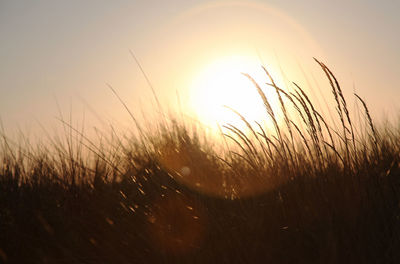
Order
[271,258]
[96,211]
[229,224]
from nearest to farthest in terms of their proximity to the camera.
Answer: [271,258] → [229,224] → [96,211]

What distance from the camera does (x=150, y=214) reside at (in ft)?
6.52

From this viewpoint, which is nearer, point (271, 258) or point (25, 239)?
point (271, 258)

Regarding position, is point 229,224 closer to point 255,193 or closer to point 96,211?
point 255,193

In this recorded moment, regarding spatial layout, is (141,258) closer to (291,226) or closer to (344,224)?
(291,226)

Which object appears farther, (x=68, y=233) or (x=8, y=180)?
(x=8, y=180)

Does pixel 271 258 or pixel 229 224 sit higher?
pixel 229 224

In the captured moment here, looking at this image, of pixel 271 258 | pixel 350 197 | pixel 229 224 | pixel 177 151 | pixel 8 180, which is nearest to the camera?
pixel 271 258

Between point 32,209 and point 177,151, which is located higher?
point 177,151

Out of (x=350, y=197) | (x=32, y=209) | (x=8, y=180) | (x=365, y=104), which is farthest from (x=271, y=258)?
(x=8, y=180)

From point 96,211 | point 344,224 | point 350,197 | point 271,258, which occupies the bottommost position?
point 271,258

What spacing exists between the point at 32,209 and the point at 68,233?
39 centimetres

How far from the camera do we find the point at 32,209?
7.19 feet

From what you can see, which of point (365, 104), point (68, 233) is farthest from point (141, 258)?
point (365, 104)

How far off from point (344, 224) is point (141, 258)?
838 millimetres
